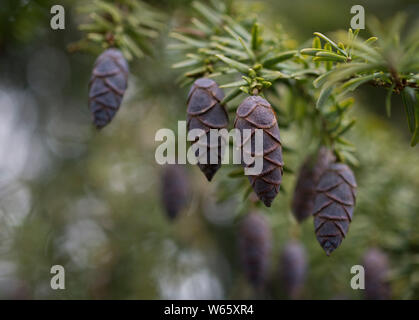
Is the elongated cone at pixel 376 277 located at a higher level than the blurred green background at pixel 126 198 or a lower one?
lower

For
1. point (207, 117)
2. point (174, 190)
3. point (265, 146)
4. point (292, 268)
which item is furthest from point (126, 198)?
Result: point (265, 146)

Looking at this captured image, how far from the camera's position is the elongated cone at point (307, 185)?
115 cm

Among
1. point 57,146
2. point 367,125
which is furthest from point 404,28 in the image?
point 57,146

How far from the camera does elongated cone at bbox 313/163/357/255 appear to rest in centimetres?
93

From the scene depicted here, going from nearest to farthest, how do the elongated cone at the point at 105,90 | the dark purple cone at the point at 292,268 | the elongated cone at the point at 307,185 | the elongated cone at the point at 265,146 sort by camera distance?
1. the elongated cone at the point at 265,146
2. the elongated cone at the point at 105,90
3. the elongated cone at the point at 307,185
4. the dark purple cone at the point at 292,268

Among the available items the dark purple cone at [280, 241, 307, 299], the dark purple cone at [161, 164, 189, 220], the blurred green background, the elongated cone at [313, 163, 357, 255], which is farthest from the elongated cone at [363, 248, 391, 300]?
the dark purple cone at [161, 164, 189, 220]

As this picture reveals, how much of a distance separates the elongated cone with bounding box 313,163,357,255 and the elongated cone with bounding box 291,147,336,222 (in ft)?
0.38

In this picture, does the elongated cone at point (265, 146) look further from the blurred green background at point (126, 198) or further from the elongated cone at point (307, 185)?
the blurred green background at point (126, 198)

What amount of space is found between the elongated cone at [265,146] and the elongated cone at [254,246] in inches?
22.0

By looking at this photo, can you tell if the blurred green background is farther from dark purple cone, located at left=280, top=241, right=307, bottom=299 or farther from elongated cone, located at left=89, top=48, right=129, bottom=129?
elongated cone, located at left=89, top=48, right=129, bottom=129

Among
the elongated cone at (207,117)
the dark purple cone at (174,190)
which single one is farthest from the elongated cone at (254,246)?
the elongated cone at (207,117)

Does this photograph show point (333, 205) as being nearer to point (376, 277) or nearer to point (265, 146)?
point (265, 146)

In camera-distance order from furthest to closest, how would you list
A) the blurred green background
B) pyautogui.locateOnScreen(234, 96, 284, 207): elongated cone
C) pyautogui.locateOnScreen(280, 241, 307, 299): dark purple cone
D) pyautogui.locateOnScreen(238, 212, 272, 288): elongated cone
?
the blurred green background
pyautogui.locateOnScreen(280, 241, 307, 299): dark purple cone
pyautogui.locateOnScreen(238, 212, 272, 288): elongated cone
pyautogui.locateOnScreen(234, 96, 284, 207): elongated cone

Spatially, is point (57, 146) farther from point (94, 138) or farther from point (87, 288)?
point (87, 288)
